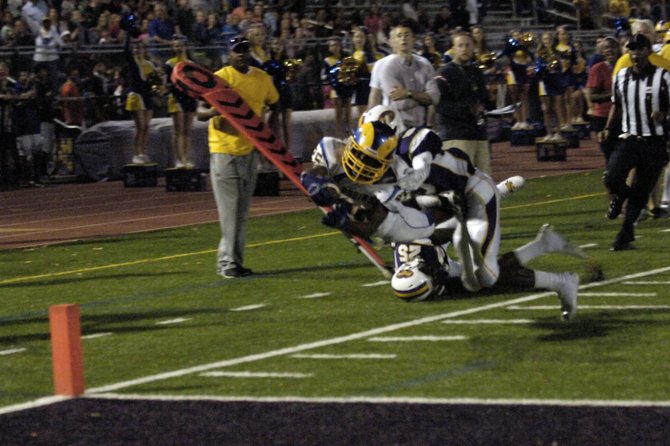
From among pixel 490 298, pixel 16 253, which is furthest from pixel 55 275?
pixel 490 298

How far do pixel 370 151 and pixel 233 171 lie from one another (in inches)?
129

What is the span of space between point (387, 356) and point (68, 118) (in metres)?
15.3

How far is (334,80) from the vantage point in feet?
73.4

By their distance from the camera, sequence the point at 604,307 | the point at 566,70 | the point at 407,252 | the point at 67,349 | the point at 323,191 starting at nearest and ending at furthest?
1. the point at 67,349
2. the point at 323,191
3. the point at 604,307
4. the point at 407,252
5. the point at 566,70

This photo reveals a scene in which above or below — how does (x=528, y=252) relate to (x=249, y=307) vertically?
above

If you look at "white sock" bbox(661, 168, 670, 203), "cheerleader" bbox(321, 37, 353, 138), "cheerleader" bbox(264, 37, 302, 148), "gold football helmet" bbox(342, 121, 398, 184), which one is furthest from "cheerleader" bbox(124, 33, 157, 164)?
"gold football helmet" bbox(342, 121, 398, 184)

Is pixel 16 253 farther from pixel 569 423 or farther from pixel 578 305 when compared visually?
pixel 569 423

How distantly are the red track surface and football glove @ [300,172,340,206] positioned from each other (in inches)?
281

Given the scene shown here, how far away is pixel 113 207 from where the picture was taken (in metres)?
19.4

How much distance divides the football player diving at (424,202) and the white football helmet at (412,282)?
0.95 ft

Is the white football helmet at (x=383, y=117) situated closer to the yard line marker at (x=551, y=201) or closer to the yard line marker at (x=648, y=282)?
the yard line marker at (x=648, y=282)

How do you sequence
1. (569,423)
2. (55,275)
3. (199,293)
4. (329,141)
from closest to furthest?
(569,423)
(329,141)
(199,293)
(55,275)

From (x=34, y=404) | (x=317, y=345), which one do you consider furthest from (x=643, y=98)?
(x=34, y=404)

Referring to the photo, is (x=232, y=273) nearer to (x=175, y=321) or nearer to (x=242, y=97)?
(x=242, y=97)
